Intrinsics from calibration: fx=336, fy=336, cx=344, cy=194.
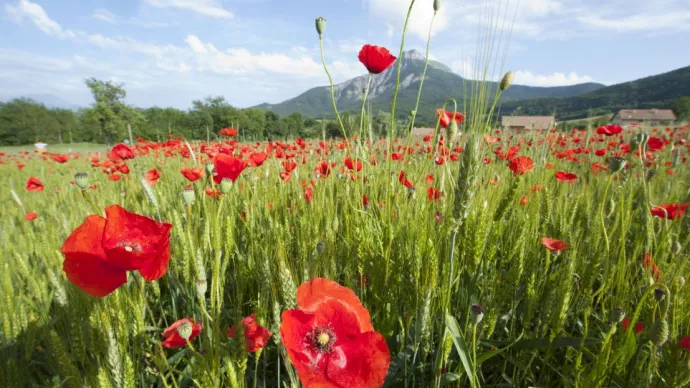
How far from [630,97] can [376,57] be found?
11116 cm

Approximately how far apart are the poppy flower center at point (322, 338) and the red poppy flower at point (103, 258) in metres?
0.30

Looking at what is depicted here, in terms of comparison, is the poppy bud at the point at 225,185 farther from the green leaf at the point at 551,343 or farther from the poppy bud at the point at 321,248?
the green leaf at the point at 551,343

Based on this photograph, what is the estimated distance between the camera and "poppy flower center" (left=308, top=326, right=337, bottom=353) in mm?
625

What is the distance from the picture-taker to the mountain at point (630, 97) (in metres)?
73.5

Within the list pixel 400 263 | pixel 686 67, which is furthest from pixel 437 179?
pixel 686 67

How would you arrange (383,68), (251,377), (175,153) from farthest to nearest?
(175,153)
(383,68)
(251,377)

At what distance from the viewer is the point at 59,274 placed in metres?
1.23

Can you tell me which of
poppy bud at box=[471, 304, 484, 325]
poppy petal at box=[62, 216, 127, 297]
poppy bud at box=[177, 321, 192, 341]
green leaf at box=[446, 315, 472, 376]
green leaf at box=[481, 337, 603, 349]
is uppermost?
poppy petal at box=[62, 216, 127, 297]

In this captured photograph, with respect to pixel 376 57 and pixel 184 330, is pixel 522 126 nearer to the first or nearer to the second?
pixel 376 57

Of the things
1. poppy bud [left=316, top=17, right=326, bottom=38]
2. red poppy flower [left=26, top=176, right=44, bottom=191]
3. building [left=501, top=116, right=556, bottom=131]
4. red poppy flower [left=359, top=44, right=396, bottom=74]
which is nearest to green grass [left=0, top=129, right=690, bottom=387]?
red poppy flower [left=359, top=44, right=396, bottom=74]

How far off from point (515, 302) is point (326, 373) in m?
0.76

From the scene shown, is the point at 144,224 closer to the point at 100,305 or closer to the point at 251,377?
the point at 100,305

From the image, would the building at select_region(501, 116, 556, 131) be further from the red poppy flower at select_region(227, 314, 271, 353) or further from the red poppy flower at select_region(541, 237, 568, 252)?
the red poppy flower at select_region(227, 314, 271, 353)

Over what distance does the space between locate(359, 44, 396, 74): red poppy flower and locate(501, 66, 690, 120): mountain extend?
75492 millimetres
